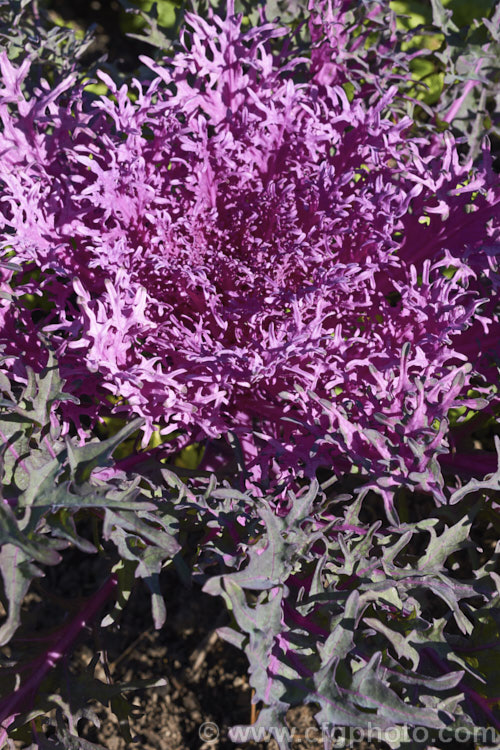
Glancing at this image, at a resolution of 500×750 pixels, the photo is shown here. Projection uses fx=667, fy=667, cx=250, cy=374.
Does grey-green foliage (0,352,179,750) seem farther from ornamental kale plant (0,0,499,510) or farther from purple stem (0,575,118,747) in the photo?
ornamental kale plant (0,0,499,510)

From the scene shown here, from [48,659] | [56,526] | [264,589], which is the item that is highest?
[56,526]

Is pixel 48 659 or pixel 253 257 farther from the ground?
pixel 253 257

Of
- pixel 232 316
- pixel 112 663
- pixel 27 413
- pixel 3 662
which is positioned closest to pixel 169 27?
pixel 232 316

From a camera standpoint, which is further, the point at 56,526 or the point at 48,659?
the point at 48,659

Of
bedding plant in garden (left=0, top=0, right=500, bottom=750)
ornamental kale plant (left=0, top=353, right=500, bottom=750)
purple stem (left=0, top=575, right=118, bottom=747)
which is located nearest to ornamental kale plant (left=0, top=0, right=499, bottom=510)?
bedding plant in garden (left=0, top=0, right=500, bottom=750)

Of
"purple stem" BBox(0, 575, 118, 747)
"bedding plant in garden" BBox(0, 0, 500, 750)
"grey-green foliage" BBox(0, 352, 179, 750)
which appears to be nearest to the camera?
"grey-green foliage" BBox(0, 352, 179, 750)

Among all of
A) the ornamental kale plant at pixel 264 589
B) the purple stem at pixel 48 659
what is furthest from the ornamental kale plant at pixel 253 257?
the purple stem at pixel 48 659

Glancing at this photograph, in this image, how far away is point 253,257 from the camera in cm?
150

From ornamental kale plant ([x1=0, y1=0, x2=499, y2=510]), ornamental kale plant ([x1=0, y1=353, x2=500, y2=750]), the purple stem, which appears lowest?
the purple stem

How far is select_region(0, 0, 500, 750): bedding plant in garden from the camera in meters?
1.07

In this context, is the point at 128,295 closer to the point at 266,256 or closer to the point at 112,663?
the point at 266,256

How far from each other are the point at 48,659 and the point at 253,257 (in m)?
0.94

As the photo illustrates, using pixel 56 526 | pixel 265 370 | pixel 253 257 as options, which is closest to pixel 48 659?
pixel 56 526

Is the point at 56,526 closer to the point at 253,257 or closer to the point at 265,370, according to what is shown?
the point at 265,370
